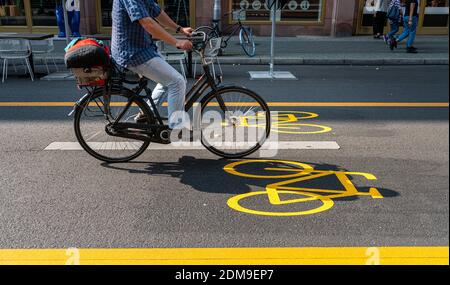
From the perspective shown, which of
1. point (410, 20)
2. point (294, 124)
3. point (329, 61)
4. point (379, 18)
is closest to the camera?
point (294, 124)

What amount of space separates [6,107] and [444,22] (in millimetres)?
15065

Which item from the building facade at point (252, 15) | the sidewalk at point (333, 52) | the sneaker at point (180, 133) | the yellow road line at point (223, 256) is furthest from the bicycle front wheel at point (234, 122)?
the building facade at point (252, 15)

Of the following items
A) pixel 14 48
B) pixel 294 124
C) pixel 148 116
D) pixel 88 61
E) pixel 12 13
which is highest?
pixel 12 13

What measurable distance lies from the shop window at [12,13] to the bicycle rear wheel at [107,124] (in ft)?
42.0

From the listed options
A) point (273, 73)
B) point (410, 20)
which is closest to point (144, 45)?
point (273, 73)

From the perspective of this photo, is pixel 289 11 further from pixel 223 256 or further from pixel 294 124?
→ pixel 223 256

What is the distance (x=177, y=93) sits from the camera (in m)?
4.16

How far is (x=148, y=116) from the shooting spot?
4293 millimetres

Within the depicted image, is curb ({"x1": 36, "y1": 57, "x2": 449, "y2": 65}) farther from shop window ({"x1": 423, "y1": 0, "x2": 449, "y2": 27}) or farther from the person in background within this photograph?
shop window ({"x1": 423, "y1": 0, "x2": 449, "y2": 27})

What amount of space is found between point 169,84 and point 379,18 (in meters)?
12.4

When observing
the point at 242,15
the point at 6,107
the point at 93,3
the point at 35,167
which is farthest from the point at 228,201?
the point at 93,3

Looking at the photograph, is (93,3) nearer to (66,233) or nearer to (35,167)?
(35,167)

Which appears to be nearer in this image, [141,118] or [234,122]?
[141,118]
